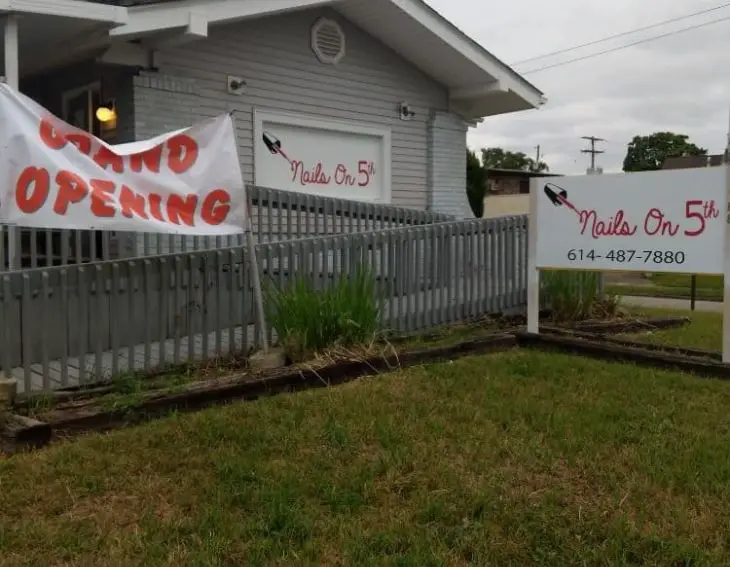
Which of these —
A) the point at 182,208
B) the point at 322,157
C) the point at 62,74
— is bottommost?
the point at 182,208

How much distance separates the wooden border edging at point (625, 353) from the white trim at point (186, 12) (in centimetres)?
472

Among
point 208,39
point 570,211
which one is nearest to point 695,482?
point 570,211

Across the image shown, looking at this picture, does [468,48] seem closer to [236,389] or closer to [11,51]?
[11,51]

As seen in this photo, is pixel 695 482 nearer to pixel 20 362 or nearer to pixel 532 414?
pixel 532 414

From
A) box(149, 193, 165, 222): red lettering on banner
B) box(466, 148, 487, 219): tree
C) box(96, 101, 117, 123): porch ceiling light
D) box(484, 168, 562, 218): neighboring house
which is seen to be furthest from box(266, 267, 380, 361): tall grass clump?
box(484, 168, 562, 218): neighboring house

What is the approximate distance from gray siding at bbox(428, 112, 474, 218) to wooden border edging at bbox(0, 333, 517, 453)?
18.7 ft

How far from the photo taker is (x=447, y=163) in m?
12.4

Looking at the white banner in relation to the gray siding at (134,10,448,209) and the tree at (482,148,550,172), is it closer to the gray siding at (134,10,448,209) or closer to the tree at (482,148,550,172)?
the gray siding at (134,10,448,209)

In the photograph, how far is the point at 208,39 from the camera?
9.38m

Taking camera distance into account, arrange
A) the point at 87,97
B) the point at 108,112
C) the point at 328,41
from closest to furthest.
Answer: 1. the point at 108,112
2. the point at 87,97
3. the point at 328,41

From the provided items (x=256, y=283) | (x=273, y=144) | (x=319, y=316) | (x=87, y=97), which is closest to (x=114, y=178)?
(x=256, y=283)

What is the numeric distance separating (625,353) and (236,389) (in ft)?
10.8

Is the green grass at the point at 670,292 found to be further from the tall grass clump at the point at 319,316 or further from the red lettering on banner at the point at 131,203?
the red lettering on banner at the point at 131,203

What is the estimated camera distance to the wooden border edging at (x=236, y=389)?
4688mm
